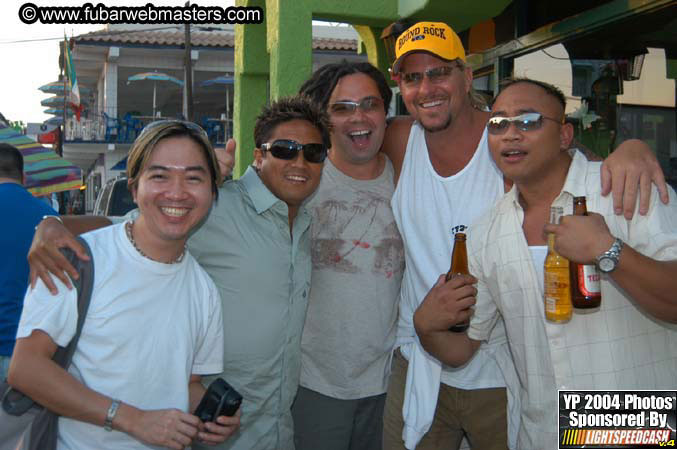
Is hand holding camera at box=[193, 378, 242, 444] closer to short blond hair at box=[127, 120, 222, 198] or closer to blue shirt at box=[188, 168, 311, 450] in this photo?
blue shirt at box=[188, 168, 311, 450]

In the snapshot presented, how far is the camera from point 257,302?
2.89 meters

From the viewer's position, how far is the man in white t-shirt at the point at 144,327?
213 cm

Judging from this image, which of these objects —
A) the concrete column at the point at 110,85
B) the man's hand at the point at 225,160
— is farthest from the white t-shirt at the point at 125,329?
the concrete column at the point at 110,85

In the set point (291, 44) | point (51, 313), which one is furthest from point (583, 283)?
point (291, 44)

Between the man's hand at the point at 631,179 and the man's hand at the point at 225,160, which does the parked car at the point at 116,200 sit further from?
the man's hand at the point at 631,179

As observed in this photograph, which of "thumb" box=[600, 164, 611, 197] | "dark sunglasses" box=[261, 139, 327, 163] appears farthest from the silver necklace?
"thumb" box=[600, 164, 611, 197]

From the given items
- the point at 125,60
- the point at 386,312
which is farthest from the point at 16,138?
the point at 125,60

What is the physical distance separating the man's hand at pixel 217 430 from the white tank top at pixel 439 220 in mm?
1319

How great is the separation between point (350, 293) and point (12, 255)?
2.56 meters

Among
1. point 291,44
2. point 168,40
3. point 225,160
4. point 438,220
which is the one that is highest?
point 168,40

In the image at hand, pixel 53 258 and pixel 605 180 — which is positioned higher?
pixel 605 180

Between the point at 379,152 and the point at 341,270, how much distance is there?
857 millimetres

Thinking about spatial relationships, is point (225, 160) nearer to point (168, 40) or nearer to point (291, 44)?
point (291, 44)

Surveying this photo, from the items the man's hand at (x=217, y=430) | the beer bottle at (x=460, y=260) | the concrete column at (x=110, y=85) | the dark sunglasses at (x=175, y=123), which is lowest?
the man's hand at (x=217, y=430)
